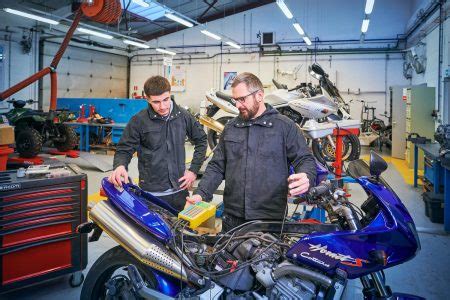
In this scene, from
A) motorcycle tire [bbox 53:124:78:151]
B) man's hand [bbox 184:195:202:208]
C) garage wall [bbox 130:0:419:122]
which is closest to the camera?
man's hand [bbox 184:195:202:208]

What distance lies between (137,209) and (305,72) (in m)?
12.1

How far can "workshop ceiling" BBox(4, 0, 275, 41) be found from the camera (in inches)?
406

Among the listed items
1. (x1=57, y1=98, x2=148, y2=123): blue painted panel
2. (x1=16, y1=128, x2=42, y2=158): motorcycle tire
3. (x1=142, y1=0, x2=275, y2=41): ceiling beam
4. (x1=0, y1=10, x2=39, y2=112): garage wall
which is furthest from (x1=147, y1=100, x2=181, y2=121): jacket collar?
(x1=142, y1=0, x2=275, y2=41): ceiling beam

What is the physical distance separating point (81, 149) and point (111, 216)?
8.49 metres

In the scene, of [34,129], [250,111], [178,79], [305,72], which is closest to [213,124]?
[250,111]

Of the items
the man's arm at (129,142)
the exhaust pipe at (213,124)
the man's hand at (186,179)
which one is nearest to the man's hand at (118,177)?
the man's arm at (129,142)

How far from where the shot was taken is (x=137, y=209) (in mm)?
1857

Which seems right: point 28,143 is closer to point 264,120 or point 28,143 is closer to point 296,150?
point 264,120

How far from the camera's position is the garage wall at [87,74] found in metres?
12.0

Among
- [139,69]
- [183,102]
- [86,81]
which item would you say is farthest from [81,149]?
[139,69]

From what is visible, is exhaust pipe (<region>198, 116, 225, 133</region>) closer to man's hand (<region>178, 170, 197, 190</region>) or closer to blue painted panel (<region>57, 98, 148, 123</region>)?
man's hand (<region>178, 170, 197, 190</region>)

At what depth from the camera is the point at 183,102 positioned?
591 inches

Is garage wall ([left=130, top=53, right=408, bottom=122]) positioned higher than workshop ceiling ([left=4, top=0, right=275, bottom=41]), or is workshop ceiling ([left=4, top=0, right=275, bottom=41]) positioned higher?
workshop ceiling ([left=4, top=0, right=275, bottom=41])

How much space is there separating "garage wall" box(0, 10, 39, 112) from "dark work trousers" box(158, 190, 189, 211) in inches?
348
